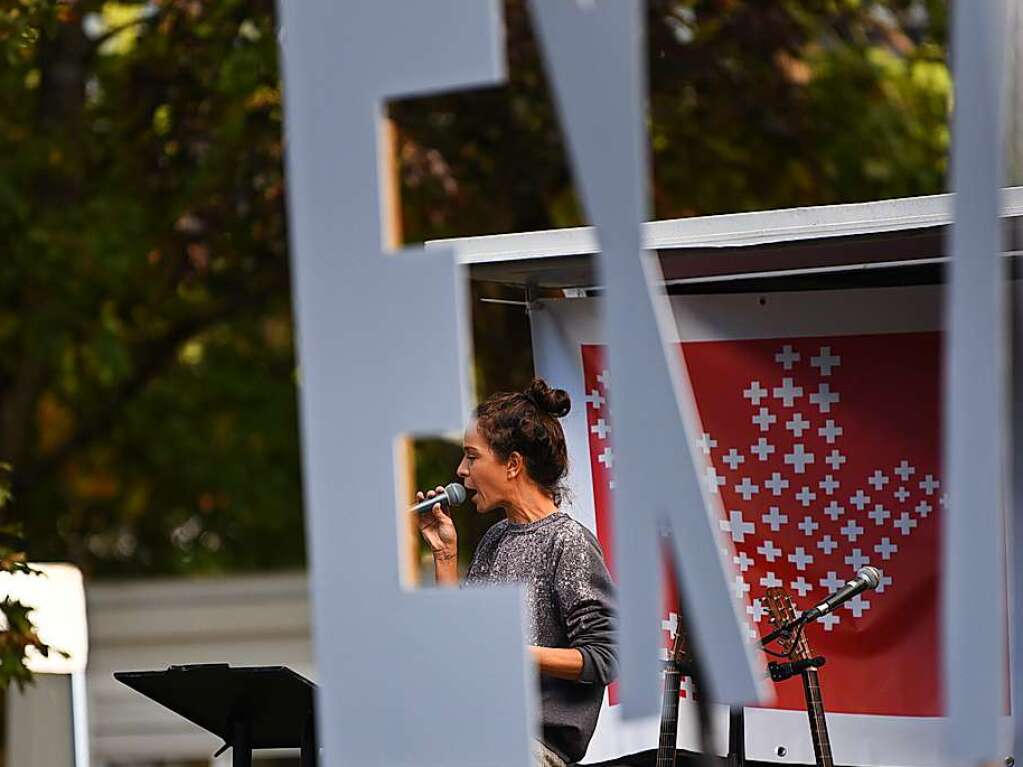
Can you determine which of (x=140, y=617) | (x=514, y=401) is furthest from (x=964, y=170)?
(x=140, y=617)

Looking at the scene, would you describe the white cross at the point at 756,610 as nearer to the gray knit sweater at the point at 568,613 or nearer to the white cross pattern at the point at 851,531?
the white cross pattern at the point at 851,531

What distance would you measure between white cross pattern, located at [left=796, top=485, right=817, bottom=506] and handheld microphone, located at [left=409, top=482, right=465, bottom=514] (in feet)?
2.97

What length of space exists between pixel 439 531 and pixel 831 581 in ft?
3.46

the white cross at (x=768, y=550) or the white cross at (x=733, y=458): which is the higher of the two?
the white cross at (x=733, y=458)

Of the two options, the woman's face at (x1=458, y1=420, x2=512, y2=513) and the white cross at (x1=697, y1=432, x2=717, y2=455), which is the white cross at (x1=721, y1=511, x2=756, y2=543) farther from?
the woman's face at (x1=458, y1=420, x2=512, y2=513)

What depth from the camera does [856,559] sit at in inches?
167

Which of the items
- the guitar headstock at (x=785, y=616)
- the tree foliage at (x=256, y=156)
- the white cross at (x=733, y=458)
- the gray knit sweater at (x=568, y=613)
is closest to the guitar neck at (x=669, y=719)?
the gray knit sweater at (x=568, y=613)

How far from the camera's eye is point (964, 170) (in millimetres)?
2115

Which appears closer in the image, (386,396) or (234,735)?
(386,396)

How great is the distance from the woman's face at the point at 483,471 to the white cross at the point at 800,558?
0.81m

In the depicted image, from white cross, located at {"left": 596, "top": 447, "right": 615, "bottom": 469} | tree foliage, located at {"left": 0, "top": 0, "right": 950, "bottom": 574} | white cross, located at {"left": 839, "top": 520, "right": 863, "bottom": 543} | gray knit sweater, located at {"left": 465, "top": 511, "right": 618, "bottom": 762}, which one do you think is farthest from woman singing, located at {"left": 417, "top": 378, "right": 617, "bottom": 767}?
tree foliage, located at {"left": 0, "top": 0, "right": 950, "bottom": 574}

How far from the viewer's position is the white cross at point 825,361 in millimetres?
4234

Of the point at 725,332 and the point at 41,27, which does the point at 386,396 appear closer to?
the point at 725,332

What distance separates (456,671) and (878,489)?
2.24 m
